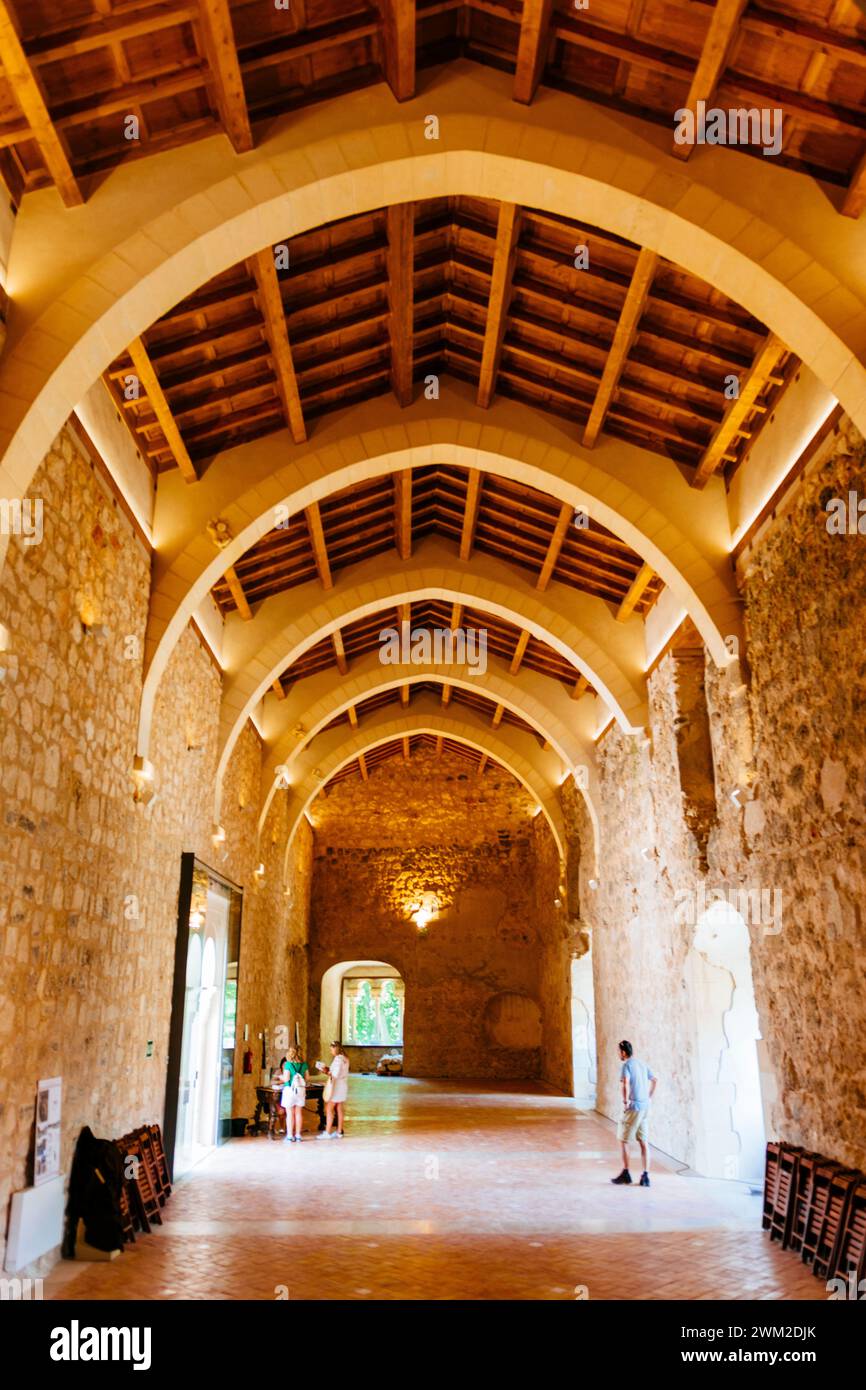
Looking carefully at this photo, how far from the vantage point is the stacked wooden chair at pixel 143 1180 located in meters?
6.55

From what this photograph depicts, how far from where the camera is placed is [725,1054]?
9.09 metres

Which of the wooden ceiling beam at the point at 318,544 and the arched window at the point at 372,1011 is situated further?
the arched window at the point at 372,1011

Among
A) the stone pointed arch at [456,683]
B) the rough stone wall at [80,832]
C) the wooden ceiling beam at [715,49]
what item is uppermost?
the wooden ceiling beam at [715,49]

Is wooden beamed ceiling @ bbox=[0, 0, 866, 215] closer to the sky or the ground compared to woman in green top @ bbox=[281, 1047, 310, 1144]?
closer to the sky

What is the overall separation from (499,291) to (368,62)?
186 cm

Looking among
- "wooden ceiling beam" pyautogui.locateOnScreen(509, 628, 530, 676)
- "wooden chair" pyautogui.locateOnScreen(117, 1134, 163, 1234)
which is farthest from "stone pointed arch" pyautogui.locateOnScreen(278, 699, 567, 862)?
"wooden chair" pyautogui.locateOnScreen(117, 1134, 163, 1234)

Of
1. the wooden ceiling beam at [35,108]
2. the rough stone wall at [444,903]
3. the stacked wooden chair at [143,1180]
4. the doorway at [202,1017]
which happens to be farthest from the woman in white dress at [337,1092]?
the wooden ceiling beam at [35,108]

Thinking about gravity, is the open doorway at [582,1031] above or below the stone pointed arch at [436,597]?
below

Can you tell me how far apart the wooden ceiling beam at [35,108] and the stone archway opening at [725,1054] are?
727 centimetres

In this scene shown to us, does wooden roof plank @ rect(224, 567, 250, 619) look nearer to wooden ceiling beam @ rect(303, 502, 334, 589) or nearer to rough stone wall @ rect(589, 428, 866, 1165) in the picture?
wooden ceiling beam @ rect(303, 502, 334, 589)

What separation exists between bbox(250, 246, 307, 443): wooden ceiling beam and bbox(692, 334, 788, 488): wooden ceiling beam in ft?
11.0

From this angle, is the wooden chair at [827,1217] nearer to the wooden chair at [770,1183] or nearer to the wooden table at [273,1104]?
the wooden chair at [770,1183]

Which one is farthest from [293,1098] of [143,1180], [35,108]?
[35,108]

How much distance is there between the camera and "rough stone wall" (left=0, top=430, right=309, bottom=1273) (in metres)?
5.10
